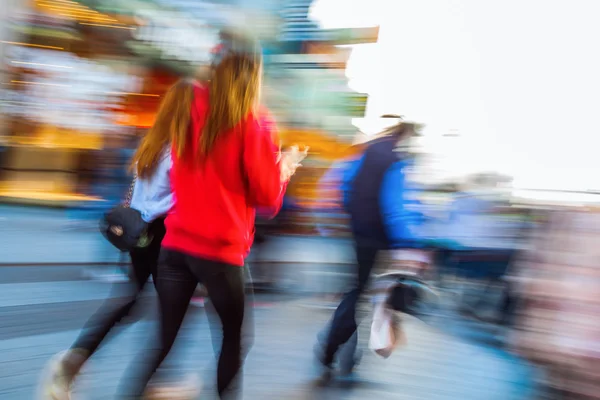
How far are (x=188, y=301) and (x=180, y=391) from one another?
88cm

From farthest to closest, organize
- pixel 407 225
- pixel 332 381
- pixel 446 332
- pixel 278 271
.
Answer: pixel 278 271 < pixel 446 332 < pixel 332 381 < pixel 407 225

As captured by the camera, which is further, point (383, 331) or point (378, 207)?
point (383, 331)

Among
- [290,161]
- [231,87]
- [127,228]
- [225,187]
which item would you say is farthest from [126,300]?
[231,87]

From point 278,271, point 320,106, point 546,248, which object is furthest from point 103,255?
point 320,106

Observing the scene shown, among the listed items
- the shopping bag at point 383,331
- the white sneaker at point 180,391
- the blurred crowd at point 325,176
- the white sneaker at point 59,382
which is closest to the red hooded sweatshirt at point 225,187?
the blurred crowd at point 325,176

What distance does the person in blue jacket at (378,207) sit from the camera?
163 inches

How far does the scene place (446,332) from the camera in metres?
6.79

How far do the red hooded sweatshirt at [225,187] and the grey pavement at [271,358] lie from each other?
1.08 metres

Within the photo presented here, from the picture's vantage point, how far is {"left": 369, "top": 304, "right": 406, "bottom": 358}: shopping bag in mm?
4340

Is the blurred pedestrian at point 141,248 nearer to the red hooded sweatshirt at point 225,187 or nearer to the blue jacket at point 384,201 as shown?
the red hooded sweatshirt at point 225,187

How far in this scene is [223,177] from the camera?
2678mm

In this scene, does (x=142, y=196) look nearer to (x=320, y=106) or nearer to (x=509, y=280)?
(x=509, y=280)

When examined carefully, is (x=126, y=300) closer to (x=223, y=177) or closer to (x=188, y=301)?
(x=188, y=301)

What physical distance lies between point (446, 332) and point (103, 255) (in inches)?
148
